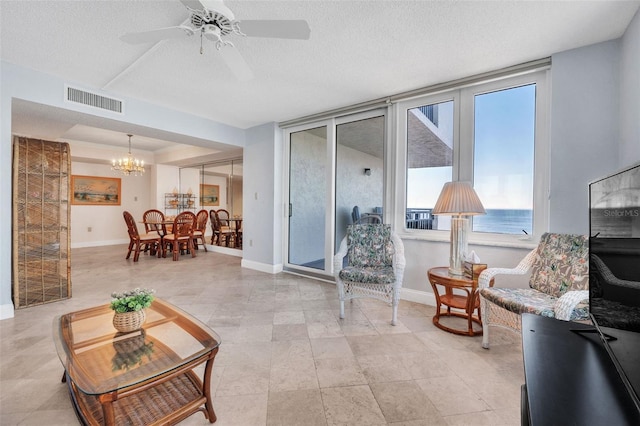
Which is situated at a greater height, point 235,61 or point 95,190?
point 235,61

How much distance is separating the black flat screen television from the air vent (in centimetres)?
433

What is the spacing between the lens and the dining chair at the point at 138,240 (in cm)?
515

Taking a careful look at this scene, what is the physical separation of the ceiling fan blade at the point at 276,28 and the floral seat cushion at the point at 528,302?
2.21 metres

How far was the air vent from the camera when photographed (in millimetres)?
2869

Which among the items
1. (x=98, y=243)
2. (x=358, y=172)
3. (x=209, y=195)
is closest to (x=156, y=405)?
(x=358, y=172)

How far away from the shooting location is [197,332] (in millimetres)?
1536

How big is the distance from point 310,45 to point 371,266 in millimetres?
2222

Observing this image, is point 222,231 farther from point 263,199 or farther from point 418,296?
point 418,296

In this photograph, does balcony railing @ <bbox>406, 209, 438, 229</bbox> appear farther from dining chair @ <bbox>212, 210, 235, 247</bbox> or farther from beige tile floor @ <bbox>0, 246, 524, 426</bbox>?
dining chair @ <bbox>212, 210, 235, 247</bbox>

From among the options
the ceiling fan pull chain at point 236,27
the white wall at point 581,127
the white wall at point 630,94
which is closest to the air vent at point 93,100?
the ceiling fan pull chain at point 236,27

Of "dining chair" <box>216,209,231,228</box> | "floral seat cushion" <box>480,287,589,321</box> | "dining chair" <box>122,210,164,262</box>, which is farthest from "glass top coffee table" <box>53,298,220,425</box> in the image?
"dining chair" <box>216,209,231,228</box>

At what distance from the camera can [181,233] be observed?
5508mm

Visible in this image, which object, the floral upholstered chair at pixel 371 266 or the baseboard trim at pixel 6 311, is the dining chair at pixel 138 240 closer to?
the baseboard trim at pixel 6 311

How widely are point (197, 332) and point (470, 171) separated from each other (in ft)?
9.46
